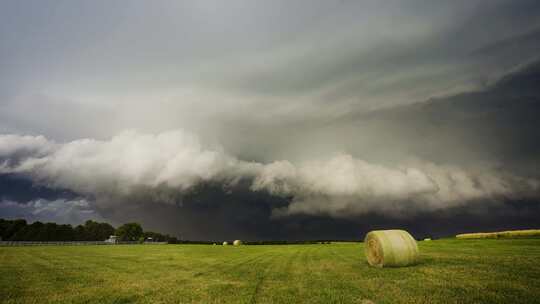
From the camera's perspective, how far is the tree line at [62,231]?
13588 centimetres

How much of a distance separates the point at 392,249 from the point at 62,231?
17321 centimetres

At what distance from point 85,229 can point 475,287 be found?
639 ft

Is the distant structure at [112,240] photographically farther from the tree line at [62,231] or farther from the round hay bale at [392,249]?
the round hay bale at [392,249]

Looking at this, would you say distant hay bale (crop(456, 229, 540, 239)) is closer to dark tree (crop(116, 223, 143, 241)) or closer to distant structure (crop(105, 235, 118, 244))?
distant structure (crop(105, 235, 118, 244))

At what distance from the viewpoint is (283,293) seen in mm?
12438

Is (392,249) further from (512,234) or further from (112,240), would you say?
(112,240)

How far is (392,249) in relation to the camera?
19.5 metres

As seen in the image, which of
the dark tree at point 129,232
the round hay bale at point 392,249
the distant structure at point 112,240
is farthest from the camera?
the dark tree at point 129,232

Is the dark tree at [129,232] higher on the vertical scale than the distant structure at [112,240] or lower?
higher

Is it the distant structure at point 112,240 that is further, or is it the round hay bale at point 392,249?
the distant structure at point 112,240

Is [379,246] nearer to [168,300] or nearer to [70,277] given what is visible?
[168,300]

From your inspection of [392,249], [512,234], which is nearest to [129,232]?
[512,234]

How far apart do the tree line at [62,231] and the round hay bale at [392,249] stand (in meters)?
148

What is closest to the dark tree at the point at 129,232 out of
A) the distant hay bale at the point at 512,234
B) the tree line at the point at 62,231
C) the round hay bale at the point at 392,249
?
the tree line at the point at 62,231
